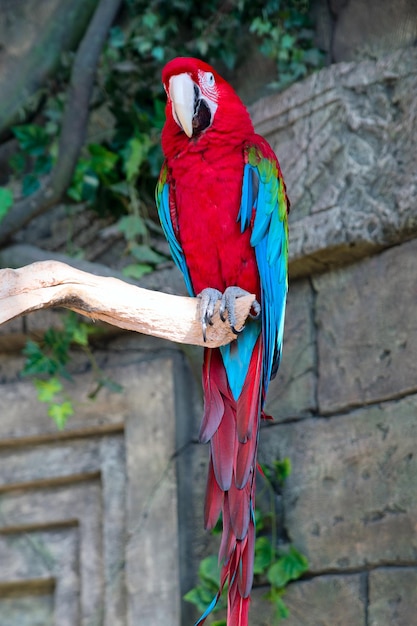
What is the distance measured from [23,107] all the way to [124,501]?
1211 millimetres

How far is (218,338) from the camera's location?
6.30 ft

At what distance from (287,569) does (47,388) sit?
80cm

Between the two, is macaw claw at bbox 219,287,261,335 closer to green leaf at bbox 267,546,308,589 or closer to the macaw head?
the macaw head

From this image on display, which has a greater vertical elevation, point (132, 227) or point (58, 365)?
point (132, 227)

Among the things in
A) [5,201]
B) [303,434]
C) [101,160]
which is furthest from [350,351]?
[5,201]

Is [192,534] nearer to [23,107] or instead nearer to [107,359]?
[107,359]

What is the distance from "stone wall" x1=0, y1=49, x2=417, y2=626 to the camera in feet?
7.73

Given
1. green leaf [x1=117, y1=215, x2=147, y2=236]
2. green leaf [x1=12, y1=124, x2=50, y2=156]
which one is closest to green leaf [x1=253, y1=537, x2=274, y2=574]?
green leaf [x1=117, y1=215, x2=147, y2=236]

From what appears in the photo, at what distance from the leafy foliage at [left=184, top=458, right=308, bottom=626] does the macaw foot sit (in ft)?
1.98

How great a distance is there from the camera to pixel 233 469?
190cm

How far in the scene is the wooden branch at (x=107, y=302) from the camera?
1684 mm

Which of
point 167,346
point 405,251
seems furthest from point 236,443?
point 167,346

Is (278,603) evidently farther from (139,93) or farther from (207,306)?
(139,93)

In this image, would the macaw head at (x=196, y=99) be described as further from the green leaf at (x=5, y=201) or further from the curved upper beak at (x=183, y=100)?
the green leaf at (x=5, y=201)
